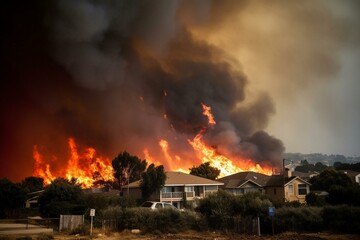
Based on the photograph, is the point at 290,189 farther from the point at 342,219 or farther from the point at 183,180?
the point at 342,219

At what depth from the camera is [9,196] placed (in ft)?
191

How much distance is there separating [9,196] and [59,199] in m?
21.2

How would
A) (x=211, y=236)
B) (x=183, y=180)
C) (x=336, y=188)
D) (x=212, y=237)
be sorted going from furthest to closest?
1. (x=183, y=180)
2. (x=336, y=188)
3. (x=211, y=236)
4. (x=212, y=237)

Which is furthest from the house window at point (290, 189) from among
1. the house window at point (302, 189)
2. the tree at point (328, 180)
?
the tree at point (328, 180)

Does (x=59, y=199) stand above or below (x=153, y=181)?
below

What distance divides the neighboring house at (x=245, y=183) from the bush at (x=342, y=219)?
28.9 m

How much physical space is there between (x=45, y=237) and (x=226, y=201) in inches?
536

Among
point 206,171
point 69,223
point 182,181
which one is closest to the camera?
point 69,223

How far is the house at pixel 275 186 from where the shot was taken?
5616cm

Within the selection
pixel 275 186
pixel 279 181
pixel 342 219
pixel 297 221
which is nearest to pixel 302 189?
pixel 279 181

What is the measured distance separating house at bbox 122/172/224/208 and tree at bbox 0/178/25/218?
17683 millimetres

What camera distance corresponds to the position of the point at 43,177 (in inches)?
3511

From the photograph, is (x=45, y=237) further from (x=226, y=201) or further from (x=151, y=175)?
(x=151, y=175)

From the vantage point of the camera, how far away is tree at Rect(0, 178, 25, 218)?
57438 millimetres
